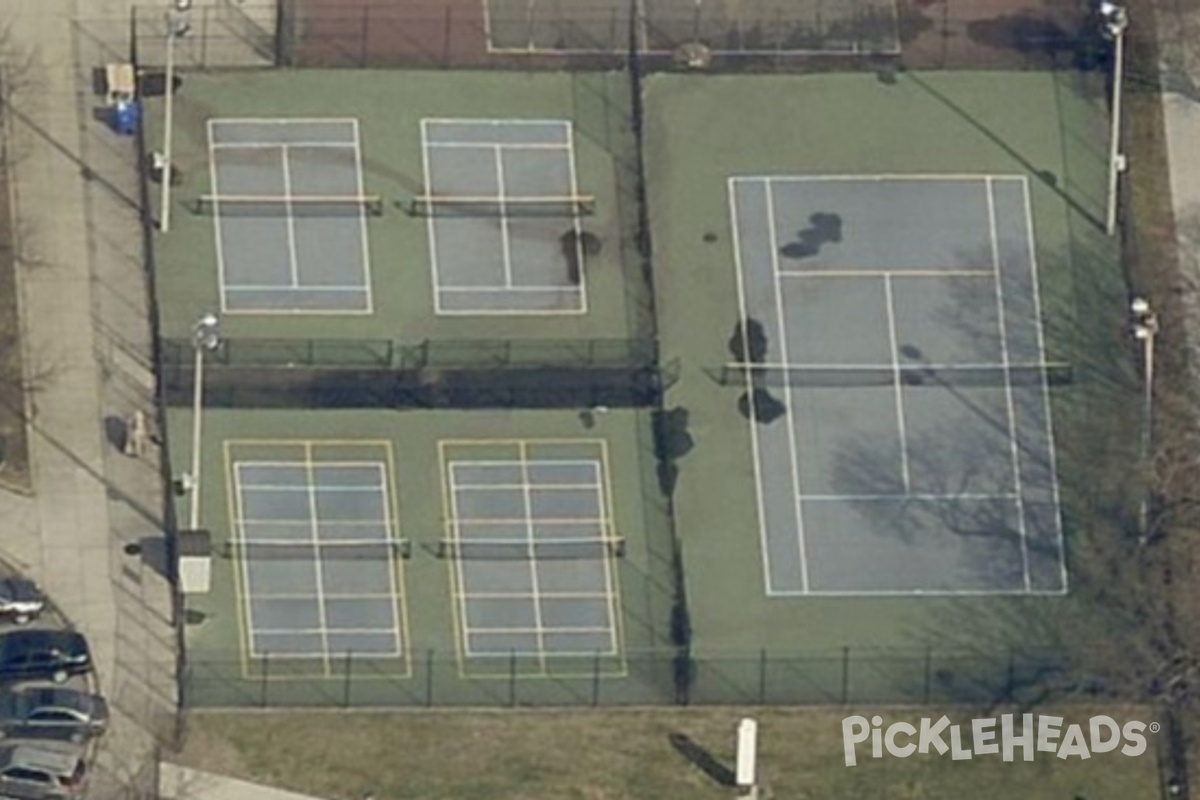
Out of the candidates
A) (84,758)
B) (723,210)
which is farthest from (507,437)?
(84,758)

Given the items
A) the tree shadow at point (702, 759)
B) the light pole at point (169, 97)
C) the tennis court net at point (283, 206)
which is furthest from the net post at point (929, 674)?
the light pole at point (169, 97)

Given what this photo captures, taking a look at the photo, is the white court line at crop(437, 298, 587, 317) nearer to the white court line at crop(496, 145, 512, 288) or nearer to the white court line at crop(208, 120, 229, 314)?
the white court line at crop(496, 145, 512, 288)

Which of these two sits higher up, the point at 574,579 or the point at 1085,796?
the point at 574,579

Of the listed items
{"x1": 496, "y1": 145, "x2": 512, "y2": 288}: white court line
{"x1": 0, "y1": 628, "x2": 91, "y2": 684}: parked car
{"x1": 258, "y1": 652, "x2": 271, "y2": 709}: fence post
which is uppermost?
{"x1": 496, "y1": 145, "x2": 512, "y2": 288}: white court line

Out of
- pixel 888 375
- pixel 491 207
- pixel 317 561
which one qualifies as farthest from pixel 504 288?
pixel 888 375

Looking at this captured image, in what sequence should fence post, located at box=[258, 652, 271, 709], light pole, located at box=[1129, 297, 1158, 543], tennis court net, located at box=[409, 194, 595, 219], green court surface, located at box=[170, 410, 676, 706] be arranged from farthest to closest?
tennis court net, located at box=[409, 194, 595, 219] → light pole, located at box=[1129, 297, 1158, 543] → green court surface, located at box=[170, 410, 676, 706] → fence post, located at box=[258, 652, 271, 709]

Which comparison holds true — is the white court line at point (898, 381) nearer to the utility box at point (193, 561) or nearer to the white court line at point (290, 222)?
the white court line at point (290, 222)

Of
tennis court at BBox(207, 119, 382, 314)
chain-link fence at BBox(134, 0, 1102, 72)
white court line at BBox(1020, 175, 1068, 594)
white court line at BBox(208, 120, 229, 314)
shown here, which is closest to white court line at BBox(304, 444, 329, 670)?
tennis court at BBox(207, 119, 382, 314)

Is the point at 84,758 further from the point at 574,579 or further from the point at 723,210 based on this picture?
the point at 723,210
